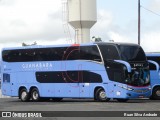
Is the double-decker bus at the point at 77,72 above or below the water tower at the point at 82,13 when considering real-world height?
below

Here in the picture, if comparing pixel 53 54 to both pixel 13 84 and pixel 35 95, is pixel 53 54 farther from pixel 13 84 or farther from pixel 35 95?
pixel 13 84

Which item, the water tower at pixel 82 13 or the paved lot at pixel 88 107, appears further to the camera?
the water tower at pixel 82 13

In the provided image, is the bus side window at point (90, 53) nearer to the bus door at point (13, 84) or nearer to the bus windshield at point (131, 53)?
the bus windshield at point (131, 53)

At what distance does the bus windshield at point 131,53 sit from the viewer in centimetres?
3102

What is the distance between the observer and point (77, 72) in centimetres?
3300

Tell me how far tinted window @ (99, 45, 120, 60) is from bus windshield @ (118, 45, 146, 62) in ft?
1.14

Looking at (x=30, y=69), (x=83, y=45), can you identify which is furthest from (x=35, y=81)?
(x=83, y=45)

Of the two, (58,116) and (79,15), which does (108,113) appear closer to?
(58,116)

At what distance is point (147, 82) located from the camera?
32.0 m

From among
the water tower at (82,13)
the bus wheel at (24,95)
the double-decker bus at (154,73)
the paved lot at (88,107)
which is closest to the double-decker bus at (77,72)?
the bus wheel at (24,95)

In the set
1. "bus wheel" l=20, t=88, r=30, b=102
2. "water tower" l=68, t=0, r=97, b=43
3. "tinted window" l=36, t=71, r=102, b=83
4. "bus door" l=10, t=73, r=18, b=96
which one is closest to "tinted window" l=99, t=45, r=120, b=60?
"tinted window" l=36, t=71, r=102, b=83

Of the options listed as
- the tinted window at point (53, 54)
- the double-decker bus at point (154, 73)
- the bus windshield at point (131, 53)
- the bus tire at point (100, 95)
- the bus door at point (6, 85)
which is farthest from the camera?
the bus door at point (6, 85)

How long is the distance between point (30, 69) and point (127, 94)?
7.79 meters

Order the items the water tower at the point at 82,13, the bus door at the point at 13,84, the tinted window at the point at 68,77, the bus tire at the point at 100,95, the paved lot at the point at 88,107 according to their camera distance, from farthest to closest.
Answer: the water tower at the point at 82,13 → the bus door at the point at 13,84 → the tinted window at the point at 68,77 → the bus tire at the point at 100,95 → the paved lot at the point at 88,107
